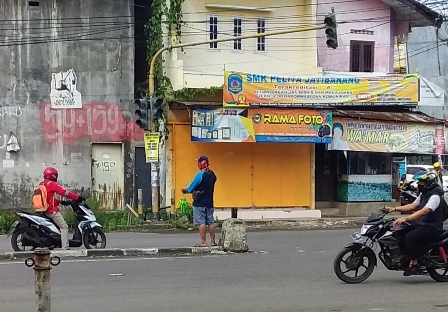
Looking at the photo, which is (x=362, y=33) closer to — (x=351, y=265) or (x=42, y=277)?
(x=351, y=265)

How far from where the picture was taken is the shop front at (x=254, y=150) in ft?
81.9

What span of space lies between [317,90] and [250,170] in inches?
139

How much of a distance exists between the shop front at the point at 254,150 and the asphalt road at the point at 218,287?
35.5 ft

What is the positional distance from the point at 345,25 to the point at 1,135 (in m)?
13.1

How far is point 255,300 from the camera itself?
32.1 ft

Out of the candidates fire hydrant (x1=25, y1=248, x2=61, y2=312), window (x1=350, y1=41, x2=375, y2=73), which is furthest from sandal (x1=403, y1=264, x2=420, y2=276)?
window (x1=350, y1=41, x2=375, y2=73)

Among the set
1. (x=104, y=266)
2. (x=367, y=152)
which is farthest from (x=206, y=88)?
(x=104, y=266)

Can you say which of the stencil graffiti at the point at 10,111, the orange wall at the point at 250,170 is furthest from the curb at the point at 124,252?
the stencil graffiti at the point at 10,111

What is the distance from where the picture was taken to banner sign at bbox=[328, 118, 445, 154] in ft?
86.6

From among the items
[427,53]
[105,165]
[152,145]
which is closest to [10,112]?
[105,165]

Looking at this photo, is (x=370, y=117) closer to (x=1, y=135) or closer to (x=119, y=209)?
(x=119, y=209)

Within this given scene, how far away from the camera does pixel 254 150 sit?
86.6 ft

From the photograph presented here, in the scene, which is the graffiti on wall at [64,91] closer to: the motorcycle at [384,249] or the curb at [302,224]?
the curb at [302,224]

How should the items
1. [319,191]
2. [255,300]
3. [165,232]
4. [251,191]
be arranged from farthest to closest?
[319,191] < [251,191] < [165,232] < [255,300]
